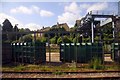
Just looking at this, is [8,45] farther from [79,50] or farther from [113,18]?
[113,18]

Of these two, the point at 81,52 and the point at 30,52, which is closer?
the point at 30,52

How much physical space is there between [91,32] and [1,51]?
1859 cm

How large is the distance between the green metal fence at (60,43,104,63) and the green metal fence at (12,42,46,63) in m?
2.00

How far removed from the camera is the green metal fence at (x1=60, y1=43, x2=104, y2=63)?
1697 cm

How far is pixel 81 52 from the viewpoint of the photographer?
58.1 ft

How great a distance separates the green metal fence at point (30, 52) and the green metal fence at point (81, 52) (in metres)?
2.00

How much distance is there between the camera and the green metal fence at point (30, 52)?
17.4 metres

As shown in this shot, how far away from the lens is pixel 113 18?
30078 millimetres

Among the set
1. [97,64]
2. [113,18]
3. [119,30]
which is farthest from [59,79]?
[119,30]

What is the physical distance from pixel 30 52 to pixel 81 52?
4196 millimetres

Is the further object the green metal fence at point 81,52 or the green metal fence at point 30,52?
the green metal fence at point 30,52

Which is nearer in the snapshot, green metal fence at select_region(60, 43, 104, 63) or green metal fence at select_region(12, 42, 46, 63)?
green metal fence at select_region(60, 43, 104, 63)

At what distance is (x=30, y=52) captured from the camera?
17.5 meters

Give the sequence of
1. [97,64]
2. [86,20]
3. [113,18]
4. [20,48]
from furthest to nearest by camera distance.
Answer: [86,20]
[113,18]
[20,48]
[97,64]
